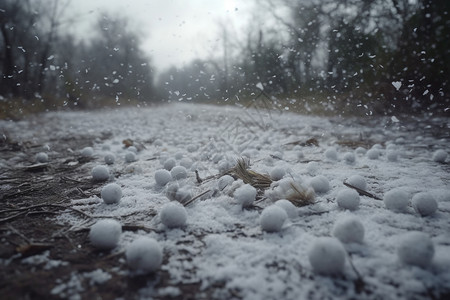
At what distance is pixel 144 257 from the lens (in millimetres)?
1022

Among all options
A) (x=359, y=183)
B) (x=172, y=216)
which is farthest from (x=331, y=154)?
(x=172, y=216)

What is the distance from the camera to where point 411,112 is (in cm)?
681

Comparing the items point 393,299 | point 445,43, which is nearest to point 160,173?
point 393,299

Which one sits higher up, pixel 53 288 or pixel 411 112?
pixel 411 112

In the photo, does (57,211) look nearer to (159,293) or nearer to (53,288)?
(53,288)

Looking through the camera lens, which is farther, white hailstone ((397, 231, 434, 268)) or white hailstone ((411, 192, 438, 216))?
white hailstone ((411, 192, 438, 216))

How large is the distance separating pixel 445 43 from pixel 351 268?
8.52m

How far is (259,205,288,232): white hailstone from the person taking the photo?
1305mm

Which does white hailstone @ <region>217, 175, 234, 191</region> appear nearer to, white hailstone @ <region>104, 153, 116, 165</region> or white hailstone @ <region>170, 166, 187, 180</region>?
white hailstone @ <region>170, 166, 187, 180</region>

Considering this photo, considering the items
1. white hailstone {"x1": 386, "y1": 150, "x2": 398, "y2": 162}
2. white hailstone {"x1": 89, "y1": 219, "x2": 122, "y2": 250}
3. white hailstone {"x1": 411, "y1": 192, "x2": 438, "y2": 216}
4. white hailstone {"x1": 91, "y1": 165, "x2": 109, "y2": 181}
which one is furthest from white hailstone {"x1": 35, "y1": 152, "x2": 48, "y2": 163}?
white hailstone {"x1": 386, "y1": 150, "x2": 398, "y2": 162}

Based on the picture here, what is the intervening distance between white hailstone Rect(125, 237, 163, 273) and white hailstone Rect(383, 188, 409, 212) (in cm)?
133

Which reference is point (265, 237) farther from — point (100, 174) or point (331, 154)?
point (331, 154)

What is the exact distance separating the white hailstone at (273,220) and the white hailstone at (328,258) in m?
0.32

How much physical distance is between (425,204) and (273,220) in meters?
0.87
